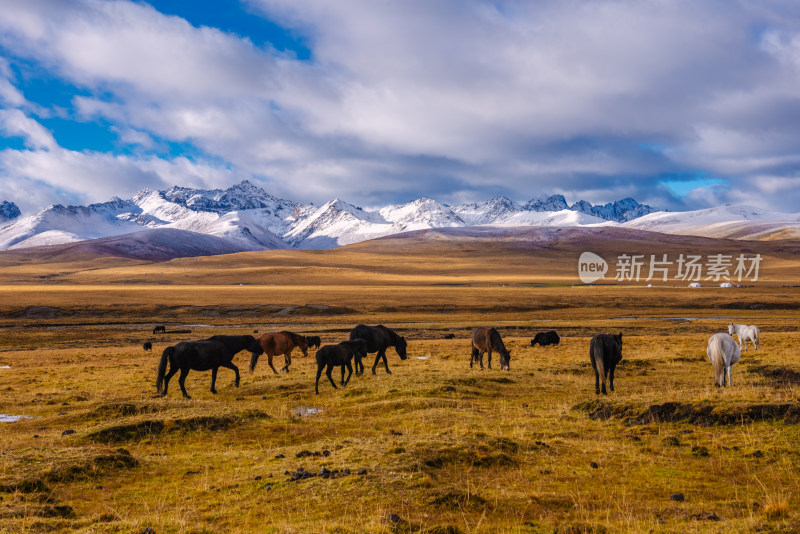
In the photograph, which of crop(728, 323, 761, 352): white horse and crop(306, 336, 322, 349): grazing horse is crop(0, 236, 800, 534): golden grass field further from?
→ crop(306, 336, 322, 349): grazing horse

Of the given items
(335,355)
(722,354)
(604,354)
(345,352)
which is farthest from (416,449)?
(722,354)

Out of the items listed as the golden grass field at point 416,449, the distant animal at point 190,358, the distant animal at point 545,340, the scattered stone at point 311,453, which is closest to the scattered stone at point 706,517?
the golden grass field at point 416,449

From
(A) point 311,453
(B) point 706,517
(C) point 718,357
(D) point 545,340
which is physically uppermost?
(C) point 718,357

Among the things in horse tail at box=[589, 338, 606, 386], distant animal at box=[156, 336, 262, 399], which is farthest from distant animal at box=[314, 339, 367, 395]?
horse tail at box=[589, 338, 606, 386]

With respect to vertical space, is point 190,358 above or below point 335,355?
below

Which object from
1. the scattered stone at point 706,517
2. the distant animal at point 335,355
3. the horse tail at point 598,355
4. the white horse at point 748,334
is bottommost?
the scattered stone at point 706,517

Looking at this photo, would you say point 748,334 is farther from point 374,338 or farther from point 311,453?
point 311,453

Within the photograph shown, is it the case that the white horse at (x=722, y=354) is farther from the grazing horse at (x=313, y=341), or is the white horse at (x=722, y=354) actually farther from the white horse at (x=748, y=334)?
the grazing horse at (x=313, y=341)

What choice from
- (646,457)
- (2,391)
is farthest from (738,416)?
(2,391)

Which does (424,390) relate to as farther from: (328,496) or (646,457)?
(328,496)

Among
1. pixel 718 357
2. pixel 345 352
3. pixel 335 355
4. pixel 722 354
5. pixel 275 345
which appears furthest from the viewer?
pixel 275 345

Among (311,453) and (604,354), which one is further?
(604,354)

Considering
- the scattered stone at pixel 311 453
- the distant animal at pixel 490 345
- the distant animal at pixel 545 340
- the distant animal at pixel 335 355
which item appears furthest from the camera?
the distant animal at pixel 545 340

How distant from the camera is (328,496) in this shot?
31.3 feet
